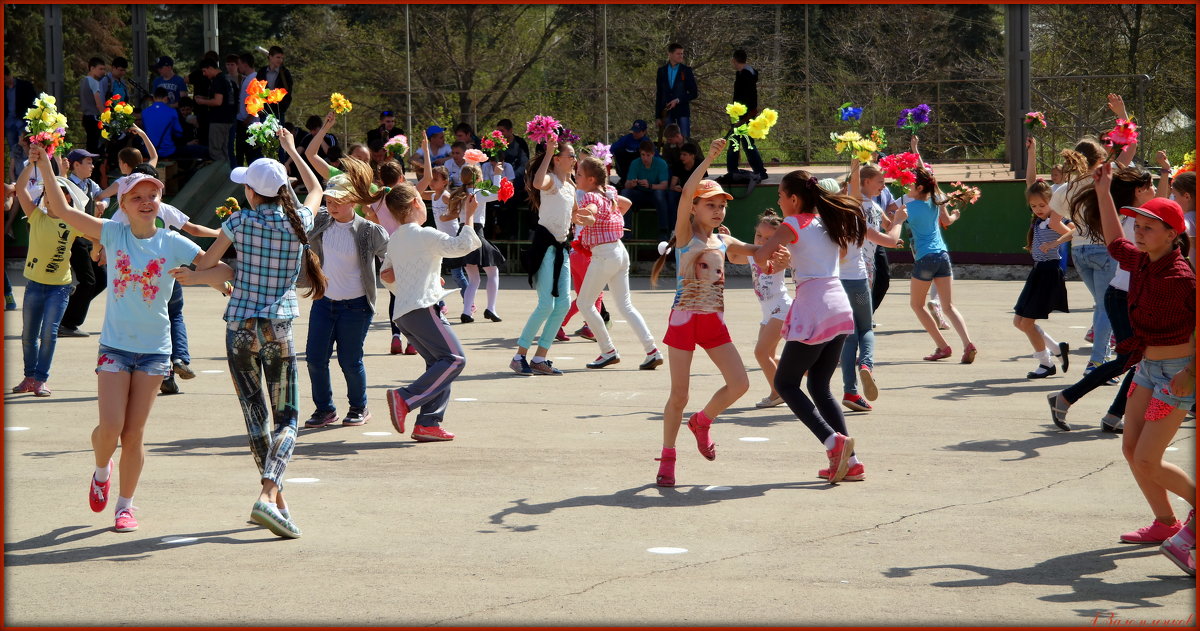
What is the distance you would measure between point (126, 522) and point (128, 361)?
764mm

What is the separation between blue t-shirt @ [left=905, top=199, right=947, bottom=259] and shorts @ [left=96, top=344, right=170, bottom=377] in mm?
7133

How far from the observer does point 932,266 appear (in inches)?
455

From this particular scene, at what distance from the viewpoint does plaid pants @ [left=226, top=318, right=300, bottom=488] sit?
639 centimetres

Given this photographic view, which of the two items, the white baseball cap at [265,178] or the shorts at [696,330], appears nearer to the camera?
the white baseball cap at [265,178]

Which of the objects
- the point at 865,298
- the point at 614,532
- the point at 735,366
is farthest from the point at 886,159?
the point at 614,532

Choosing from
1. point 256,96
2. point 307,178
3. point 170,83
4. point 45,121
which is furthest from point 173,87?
point 307,178

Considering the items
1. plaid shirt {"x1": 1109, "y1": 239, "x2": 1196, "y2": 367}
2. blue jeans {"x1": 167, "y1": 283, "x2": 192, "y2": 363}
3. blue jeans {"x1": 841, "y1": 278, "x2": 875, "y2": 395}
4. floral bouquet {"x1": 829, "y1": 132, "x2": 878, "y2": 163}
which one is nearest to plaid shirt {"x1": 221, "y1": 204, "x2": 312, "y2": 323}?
plaid shirt {"x1": 1109, "y1": 239, "x2": 1196, "y2": 367}

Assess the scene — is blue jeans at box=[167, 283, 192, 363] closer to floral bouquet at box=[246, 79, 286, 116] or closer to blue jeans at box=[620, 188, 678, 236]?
floral bouquet at box=[246, 79, 286, 116]

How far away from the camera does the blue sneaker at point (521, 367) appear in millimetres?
11281

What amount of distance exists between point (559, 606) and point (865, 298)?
4701 millimetres

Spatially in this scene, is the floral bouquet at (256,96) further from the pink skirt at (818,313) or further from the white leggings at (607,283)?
the pink skirt at (818,313)

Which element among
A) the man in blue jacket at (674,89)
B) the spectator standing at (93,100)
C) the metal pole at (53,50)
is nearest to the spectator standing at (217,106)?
the spectator standing at (93,100)

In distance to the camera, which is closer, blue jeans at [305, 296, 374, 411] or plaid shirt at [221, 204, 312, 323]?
plaid shirt at [221, 204, 312, 323]

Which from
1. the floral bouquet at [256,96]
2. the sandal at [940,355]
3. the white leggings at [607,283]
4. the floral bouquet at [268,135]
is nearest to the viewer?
the floral bouquet at [268,135]
